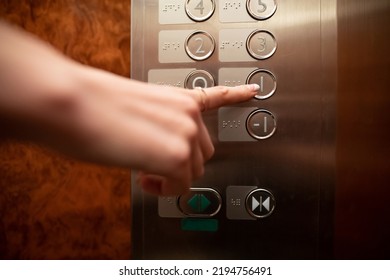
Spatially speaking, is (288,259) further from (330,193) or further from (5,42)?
(5,42)

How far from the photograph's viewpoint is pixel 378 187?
24.6 inches

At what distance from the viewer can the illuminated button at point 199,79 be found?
0.62 m

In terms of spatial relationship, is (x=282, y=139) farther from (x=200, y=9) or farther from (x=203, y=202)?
(x=200, y=9)

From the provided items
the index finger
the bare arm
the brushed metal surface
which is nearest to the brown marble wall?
the brushed metal surface

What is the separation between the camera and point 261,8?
609 millimetres

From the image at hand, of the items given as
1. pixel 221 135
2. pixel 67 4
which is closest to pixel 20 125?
pixel 221 135

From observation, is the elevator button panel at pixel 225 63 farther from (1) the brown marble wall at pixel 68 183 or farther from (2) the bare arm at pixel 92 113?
(2) the bare arm at pixel 92 113

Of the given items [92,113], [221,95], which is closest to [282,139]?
[221,95]

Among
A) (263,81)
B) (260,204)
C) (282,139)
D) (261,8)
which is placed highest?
(261,8)

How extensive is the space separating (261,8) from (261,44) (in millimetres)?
69

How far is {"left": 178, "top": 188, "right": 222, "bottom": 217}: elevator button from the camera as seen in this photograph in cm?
63

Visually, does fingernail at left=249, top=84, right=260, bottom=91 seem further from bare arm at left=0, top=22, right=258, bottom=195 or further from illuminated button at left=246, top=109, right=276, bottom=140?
bare arm at left=0, top=22, right=258, bottom=195

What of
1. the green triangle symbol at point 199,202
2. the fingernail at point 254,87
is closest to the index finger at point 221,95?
the fingernail at point 254,87
